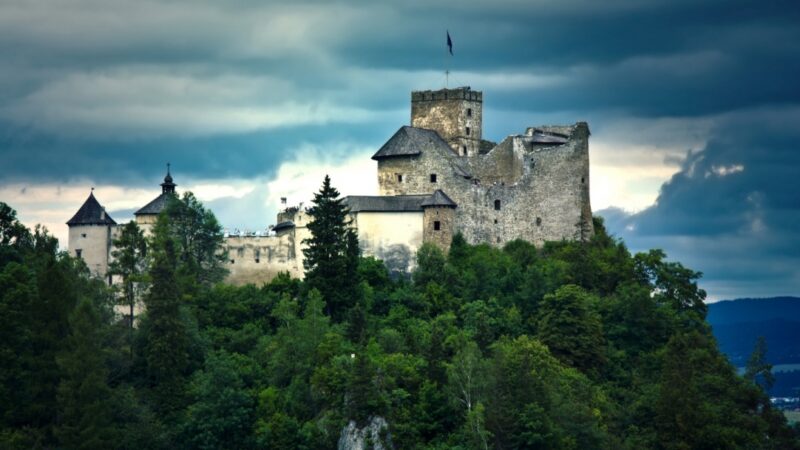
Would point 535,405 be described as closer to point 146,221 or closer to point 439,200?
point 439,200

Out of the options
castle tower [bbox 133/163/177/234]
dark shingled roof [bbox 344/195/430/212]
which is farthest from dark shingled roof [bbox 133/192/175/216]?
dark shingled roof [bbox 344/195/430/212]

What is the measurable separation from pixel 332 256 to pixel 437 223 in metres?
9.33

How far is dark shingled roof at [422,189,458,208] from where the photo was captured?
92000mm

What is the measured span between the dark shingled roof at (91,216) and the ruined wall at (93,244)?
24 cm

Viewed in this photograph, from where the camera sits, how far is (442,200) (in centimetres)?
9225

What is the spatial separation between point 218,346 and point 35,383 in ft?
38.7

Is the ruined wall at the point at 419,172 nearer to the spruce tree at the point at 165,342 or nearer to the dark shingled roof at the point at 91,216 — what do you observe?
the dark shingled roof at the point at 91,216

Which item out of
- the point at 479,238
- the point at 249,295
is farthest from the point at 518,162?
the point at 249,295

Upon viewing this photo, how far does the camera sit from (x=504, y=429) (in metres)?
73.1

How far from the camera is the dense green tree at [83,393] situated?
7344 centimetres

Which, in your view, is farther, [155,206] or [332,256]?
[155,206]

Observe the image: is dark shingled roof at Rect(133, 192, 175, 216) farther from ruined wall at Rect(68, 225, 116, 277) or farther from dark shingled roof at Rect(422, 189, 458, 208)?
dark shingled roof at Rect(422, 189, 458, 208)

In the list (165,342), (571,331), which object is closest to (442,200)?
(571,331)

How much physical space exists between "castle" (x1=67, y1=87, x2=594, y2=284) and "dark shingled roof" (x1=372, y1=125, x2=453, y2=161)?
0.21 ft
